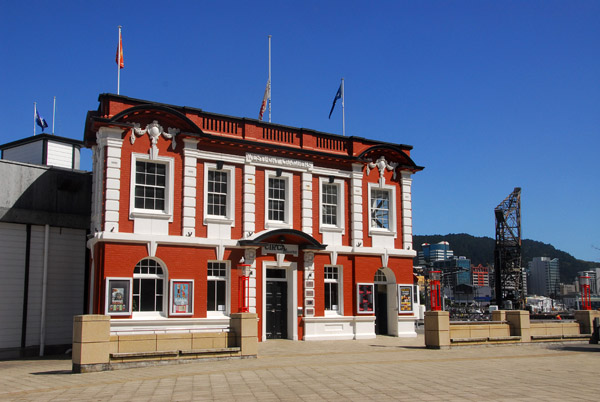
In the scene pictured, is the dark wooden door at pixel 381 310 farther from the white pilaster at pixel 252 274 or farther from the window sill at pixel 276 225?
the white pilaster at pixel 252 274

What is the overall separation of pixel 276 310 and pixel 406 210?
7825mm

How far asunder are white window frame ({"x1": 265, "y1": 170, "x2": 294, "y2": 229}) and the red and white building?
0.04 metres

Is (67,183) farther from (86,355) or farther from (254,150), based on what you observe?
(86,355)

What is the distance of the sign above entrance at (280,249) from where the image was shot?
23938mm

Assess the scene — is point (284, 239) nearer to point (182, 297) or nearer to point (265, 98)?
point (182, 297)

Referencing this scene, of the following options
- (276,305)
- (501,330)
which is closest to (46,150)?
(276,305)

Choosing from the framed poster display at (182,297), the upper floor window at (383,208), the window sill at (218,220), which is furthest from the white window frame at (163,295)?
the upper floor window at (383,208)

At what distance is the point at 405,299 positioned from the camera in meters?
27.2

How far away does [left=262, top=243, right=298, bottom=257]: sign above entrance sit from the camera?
23.9 m

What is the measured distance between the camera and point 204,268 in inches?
890

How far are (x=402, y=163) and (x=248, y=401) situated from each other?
19.0m

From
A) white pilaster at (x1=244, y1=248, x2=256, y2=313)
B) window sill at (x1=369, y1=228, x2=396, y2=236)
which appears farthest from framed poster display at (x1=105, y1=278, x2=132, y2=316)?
window sill at (x1=369, y1=228, x2=396, y2=236)

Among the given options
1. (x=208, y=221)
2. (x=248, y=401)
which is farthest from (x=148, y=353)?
(x=208, y=221)

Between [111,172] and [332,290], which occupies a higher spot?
[111,172]
